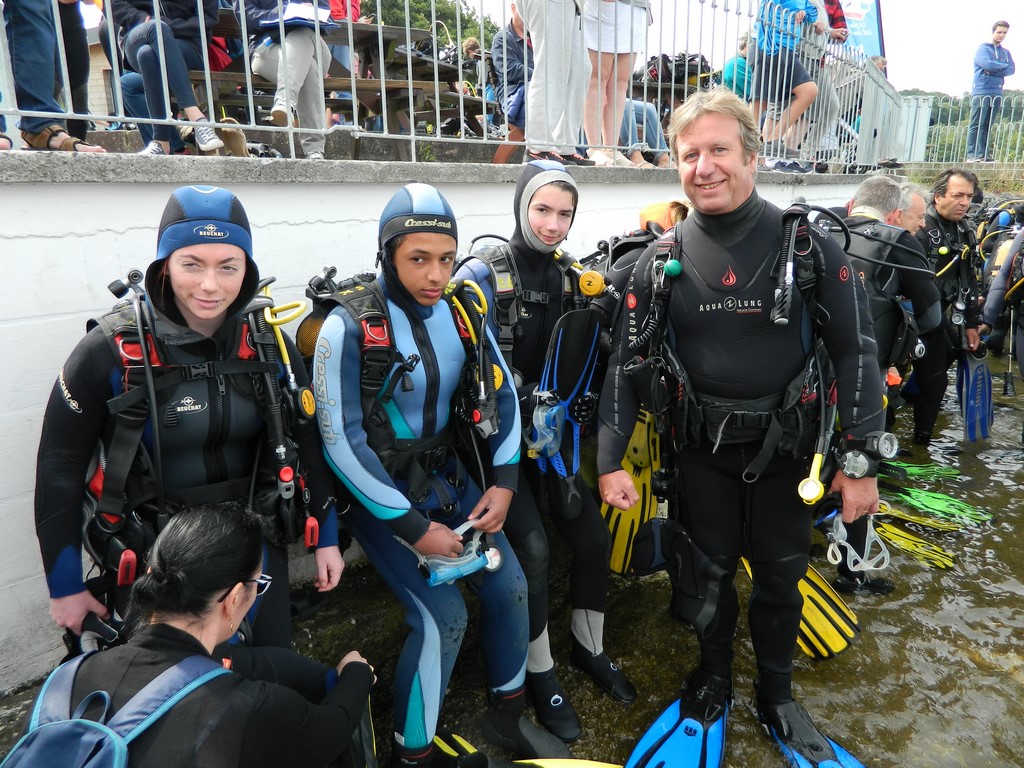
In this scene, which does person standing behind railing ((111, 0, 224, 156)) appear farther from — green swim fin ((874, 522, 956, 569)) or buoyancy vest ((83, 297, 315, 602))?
green swim fin ((874, 522, 956, 569))

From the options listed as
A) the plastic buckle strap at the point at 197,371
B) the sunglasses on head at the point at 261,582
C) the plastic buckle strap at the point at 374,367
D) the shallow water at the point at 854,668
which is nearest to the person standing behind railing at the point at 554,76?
the plastic buckle strap at the point at 374,367

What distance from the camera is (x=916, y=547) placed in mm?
4047

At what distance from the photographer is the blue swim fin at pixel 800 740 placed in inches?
98.9

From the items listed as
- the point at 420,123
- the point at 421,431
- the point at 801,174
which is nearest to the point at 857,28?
the point at 801,174

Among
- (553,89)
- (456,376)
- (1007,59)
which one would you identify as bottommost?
(456,376)

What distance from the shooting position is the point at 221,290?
1.97m

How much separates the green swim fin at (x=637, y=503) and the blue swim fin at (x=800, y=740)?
3.01 feet

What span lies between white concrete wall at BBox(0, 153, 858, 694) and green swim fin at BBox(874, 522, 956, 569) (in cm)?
363

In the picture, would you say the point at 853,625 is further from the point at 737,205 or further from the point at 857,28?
the point at 857,28

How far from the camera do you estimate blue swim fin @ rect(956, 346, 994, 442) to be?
18.2 ft

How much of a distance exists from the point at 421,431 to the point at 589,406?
2.89 feet

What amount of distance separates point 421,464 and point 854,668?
7.19ft

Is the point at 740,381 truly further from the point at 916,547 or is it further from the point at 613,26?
→ the point at 613,26

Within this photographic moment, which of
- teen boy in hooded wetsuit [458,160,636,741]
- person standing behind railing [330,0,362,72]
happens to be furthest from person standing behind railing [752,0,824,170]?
teen boy in hooded wetsuit [458,160,636,741]
